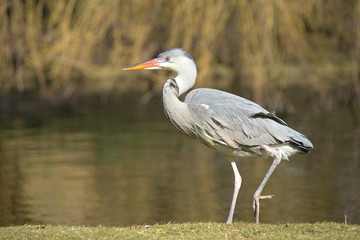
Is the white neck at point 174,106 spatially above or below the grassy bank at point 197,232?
above

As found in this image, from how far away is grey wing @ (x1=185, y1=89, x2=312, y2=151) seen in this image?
18.6 feet

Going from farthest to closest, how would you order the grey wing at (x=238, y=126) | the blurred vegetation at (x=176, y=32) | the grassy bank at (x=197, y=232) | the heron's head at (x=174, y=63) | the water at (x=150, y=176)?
the blurred vegetation at (x=176, y=32) → the water at (x=150, y=176) → the heron's head at (x=174, y=63) → the grey wing at (x=238, y=126) → the grassy bank at (x=197, y=232)

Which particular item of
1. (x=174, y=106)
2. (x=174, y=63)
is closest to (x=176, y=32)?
(x=174, y=63)

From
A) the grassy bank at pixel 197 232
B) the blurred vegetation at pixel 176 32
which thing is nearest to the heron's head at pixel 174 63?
the grassy bank at pixel 197 232

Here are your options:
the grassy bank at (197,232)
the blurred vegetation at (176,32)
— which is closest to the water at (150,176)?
the blurred vegetation at (176,32)

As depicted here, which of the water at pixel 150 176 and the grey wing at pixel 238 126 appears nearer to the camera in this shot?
the grey wing at pixel 238 126

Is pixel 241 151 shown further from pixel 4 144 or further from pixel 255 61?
pixel 4 144

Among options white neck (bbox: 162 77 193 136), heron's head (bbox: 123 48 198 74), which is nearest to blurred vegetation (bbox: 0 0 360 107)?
heron's head (bbox: 123 48 198 74)

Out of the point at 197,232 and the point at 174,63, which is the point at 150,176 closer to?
the point at 174,63

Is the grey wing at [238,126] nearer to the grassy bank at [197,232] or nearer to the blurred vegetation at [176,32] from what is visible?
the grassy bank at [197,232]

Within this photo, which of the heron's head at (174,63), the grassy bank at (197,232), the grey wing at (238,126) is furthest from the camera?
the heron's head at (174,63)

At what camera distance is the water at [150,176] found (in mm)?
7383

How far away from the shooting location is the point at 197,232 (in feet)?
16.4

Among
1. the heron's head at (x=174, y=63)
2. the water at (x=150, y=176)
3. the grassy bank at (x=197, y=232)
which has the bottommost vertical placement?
the water at (x=150, y=176)
